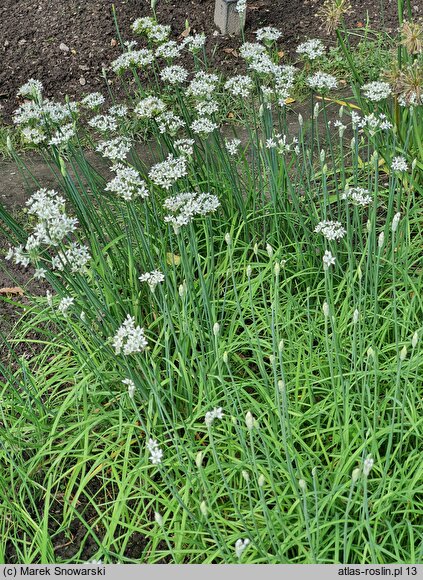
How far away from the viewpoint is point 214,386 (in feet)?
9.35

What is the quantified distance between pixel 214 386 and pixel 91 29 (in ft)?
15.1

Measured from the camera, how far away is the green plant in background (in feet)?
7.55

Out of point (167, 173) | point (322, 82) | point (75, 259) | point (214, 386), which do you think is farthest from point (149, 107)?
point (214, 386)

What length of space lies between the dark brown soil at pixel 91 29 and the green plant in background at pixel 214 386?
2755mm

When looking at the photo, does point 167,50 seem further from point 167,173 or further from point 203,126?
point 167,173

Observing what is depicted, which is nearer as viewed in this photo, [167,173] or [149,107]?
[167,173]

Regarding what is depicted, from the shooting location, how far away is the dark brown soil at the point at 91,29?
5910 mm

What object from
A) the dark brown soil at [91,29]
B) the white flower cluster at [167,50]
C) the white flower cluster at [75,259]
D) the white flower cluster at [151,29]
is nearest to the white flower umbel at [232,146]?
the white flower cluster at [167,50]

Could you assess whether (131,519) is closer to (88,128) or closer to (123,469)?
(123,469)

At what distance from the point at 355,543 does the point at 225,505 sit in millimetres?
Result: 482

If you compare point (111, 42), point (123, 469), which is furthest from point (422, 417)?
point (111, 42)

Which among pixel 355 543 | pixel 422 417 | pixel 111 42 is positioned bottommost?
pixel 355 543

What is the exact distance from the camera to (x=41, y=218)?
234 cm

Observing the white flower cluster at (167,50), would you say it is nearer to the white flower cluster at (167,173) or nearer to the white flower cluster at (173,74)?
the white flower cluster at (173,74)
